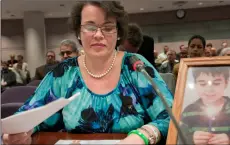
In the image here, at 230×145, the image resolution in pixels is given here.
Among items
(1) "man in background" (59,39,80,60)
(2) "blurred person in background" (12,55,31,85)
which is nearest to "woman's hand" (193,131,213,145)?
(1) "man in background" (59,39,80,60)

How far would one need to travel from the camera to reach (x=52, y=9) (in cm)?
1093

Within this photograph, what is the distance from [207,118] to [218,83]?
4.6 inches

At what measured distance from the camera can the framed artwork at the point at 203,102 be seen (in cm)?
89

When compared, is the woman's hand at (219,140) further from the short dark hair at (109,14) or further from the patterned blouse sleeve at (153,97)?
the short dark hair at (109,14)

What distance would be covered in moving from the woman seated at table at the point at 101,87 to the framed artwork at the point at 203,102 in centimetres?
28

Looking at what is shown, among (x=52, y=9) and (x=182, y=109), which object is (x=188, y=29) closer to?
(x=52, y=9)

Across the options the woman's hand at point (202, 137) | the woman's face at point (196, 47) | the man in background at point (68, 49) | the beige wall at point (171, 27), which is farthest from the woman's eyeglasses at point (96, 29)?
the beige wall at point (171, 27)

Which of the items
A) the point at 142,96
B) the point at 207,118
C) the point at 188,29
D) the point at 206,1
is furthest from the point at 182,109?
the point at 188,29

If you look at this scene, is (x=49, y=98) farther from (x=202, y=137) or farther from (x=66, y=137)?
(x=202, y=137)

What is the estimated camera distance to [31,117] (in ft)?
2.92

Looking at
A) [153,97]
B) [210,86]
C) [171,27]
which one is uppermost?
[171,27]

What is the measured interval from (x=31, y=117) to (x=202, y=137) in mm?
460

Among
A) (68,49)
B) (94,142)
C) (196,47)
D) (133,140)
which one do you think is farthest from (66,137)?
(68,49)

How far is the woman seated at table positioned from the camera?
133 centimetres
